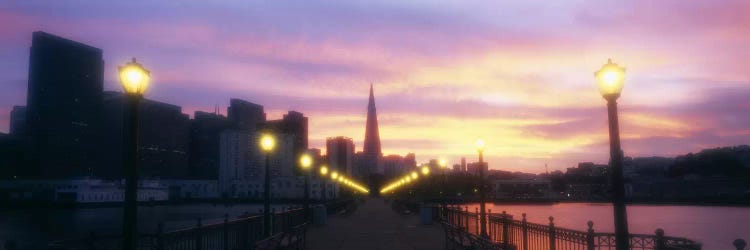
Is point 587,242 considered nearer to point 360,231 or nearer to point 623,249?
point 623,249

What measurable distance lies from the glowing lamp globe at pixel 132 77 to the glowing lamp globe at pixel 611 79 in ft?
28.9

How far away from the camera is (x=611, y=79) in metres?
11.7

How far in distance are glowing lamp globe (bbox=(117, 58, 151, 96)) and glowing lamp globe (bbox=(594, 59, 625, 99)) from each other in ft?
28.9

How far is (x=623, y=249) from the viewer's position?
11.0 meters

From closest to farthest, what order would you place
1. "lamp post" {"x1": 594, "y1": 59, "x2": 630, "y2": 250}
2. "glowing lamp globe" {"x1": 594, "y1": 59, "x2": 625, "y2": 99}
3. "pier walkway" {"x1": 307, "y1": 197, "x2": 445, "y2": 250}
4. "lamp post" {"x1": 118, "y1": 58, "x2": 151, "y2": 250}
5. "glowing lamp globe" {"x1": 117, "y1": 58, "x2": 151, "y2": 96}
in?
"lamp post" {"x1": 594, "y1": 59, "x2": 630, "y2": 250} < "glowing lamp globe" {"x1": 594, "y1": 59, "x2": 625, "y2": 99} < "lamp post" {"x1": 118, "y1": 58, "x2": 151, "y2": 250} < "glowing lamp globe" {"x1": 117, "y1": 58, "x2": 151, "y2": 96} < "pier walkway" {"x1": 307, "y1": 197, "x2": 445, "y2": 250}

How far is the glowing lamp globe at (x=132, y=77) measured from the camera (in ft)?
40.7

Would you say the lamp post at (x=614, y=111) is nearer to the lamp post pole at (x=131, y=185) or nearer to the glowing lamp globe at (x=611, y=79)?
the glowing lamp globe at (x=611, y=79)

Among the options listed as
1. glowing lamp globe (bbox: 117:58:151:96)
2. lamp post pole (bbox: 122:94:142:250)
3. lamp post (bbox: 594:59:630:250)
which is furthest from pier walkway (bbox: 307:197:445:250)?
glowing lamp globe (bbox: 117:58:151:96)

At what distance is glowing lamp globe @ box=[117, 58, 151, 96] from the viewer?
12.4 m

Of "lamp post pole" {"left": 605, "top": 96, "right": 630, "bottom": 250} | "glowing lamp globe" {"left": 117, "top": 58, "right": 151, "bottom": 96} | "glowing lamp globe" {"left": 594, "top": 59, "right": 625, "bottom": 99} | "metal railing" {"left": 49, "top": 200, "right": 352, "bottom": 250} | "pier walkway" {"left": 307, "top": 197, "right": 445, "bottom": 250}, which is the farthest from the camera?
"pier walkway" {"left": 307, "top": 197, "right": 445, "bottom": 250}

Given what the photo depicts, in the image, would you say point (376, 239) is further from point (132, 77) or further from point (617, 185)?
point (617, 185)

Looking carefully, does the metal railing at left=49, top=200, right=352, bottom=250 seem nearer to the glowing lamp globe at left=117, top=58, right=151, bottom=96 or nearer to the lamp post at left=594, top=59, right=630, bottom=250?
the glowing lamp globe at left=117, top=58, right=151, bottom=96

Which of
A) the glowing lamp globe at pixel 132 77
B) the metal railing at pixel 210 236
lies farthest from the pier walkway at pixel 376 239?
the glowing lamp globe at pixel 132 77

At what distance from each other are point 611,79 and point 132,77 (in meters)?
9.11
